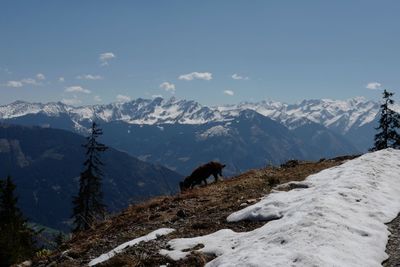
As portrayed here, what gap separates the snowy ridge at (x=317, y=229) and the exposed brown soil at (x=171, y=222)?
53 centimetres

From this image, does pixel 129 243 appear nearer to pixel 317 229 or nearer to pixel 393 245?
pixel 317 229

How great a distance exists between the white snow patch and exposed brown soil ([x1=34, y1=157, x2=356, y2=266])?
329 millimetres

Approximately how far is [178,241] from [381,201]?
623 centimetres

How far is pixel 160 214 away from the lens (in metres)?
15.8

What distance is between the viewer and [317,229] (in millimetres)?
10164

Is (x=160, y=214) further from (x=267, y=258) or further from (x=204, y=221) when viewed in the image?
(x=267, y=258)

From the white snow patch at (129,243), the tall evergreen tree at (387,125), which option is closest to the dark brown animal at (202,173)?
the white snow patch at (129,243)

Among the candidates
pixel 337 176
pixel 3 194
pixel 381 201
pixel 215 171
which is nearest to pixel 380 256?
pixel 381 201

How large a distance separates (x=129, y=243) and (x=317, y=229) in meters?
5.32

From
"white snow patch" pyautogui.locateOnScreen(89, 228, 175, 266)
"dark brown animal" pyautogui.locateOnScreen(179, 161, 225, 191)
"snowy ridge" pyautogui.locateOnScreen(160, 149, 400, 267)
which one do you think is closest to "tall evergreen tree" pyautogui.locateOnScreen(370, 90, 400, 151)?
"dark brown animal" pyautogui.locateOnScreen(179, 161, 225, 191)

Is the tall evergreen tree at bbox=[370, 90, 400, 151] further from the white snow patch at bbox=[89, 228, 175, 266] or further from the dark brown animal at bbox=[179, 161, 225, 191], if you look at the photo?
the white snow patch at bbox=[89, 228, 175, 266]

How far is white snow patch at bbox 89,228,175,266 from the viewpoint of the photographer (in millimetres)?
11781

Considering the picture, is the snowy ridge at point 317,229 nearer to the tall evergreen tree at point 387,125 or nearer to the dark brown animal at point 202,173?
the dark brown animal at point 202,173

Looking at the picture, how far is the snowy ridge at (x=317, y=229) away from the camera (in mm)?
9062
